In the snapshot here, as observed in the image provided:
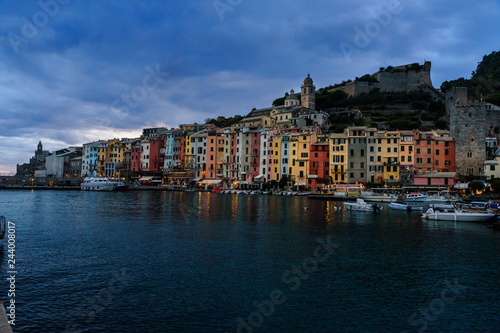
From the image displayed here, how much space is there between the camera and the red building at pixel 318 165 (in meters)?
81.7

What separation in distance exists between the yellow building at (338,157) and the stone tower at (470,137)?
19464mm

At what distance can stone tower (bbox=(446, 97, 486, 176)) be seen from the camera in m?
71.3

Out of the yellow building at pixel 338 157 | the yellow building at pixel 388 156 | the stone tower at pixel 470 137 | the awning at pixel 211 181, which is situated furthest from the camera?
the awning at pixel 211 181

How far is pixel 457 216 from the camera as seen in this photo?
39.8 m

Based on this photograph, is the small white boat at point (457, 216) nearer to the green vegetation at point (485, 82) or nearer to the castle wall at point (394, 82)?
the green vegetation at point (485, 82)

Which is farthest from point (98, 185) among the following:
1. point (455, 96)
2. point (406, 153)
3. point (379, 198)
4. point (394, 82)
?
point (394, 82)

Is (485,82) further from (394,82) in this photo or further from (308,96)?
(308,96)

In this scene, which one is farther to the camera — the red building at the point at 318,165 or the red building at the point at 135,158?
the red building at the point at 135,158

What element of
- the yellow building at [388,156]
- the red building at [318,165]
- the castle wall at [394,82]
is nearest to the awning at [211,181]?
the red building at [318,165]

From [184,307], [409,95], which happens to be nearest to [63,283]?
[184,307]

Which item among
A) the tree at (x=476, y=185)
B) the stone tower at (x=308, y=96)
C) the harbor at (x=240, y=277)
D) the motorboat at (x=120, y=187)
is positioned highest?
the stone tower at (x=308, y=96)

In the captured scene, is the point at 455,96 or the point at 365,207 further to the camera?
the point at 455,96

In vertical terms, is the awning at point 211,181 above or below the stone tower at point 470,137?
below

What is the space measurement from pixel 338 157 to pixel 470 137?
22.9m
